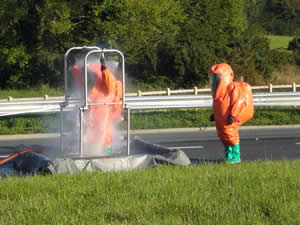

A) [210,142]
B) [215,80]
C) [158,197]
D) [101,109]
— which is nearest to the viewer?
[158,197]

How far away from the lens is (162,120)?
614 inches

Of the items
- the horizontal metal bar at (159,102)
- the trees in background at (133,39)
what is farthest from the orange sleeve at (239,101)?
the trees in background at (133,39)

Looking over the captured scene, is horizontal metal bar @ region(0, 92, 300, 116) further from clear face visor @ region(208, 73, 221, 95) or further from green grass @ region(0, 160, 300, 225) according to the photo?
green grass @ region(0, 160, 300, 225)

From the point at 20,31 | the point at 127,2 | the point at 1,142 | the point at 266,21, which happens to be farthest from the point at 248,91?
the point at 266,21

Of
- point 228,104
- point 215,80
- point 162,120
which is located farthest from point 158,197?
point 162,120

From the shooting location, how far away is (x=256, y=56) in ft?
107

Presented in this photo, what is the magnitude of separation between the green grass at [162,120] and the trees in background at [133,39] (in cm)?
829

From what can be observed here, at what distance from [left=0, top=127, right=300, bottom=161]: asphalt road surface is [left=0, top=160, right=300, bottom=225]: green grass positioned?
2.95 m

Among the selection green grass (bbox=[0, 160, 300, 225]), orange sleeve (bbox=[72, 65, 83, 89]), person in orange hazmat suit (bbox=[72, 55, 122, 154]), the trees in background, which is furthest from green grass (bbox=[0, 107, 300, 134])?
the trees in background

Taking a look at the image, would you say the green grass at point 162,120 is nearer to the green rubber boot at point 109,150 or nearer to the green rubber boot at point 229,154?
the green rubber boot at point 109,150

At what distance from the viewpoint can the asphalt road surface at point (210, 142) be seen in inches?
434

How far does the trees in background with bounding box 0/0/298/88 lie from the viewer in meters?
25.2

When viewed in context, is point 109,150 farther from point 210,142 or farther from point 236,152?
point 210,142

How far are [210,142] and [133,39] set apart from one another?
1401cm
